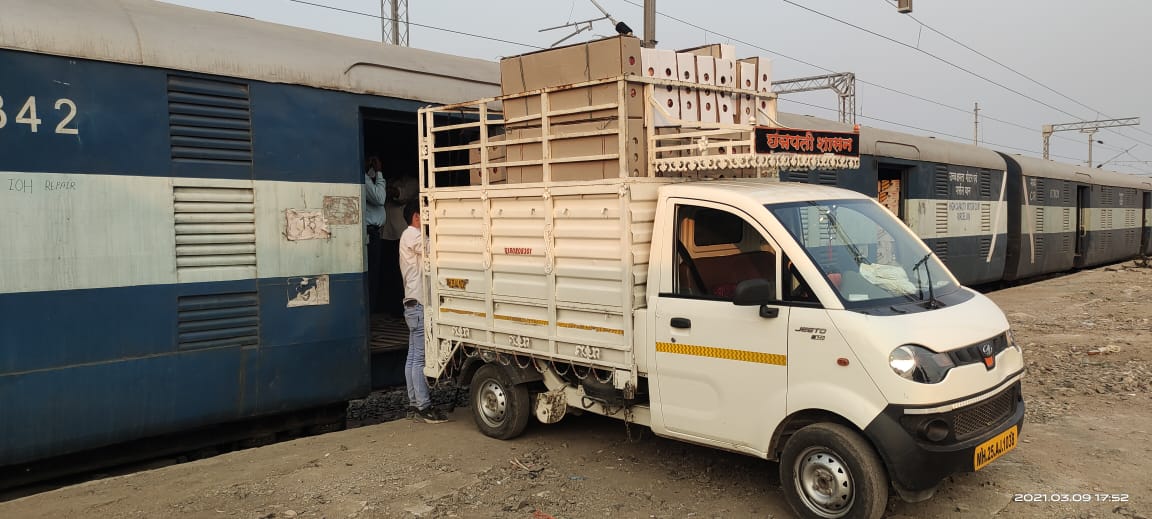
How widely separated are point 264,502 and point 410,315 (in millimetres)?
2245

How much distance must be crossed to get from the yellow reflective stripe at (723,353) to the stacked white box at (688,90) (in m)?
1.81

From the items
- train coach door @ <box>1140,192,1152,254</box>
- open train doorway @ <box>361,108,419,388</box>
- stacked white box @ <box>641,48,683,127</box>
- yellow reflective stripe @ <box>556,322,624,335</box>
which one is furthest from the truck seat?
train coach door @ <box>1140,192,1152,254</box>

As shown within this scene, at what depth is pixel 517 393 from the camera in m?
6.05

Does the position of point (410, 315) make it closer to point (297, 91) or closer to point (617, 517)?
point (297, 91)

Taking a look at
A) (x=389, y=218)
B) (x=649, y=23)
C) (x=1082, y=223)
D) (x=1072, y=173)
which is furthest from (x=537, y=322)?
(x=1082, y=223)

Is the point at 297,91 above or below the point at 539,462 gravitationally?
above

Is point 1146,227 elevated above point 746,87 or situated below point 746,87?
below

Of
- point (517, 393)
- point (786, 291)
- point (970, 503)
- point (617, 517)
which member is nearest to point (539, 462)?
point (517, 393)

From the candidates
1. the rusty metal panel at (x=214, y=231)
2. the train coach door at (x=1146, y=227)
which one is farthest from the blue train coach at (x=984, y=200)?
the rusty metal panel at (x=214, y=231)

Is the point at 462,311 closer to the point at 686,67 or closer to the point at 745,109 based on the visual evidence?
the point at 686,67

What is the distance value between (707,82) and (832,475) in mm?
3124

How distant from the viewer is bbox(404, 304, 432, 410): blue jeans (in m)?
6.89

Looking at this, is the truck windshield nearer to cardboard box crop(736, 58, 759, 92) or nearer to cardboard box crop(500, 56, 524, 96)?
cardboard box crop(736, 58, 759, 92)

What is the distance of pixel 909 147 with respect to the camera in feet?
45.4
